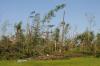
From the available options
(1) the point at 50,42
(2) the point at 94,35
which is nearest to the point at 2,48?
(1) the point at 50,42

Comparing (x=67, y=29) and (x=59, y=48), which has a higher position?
(x=67, y=29)

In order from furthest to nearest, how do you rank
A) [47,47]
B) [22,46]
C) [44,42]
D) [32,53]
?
[44,42] < [47,47] < [22,46] < [32,53]

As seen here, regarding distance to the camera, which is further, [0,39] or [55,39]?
[55,39]

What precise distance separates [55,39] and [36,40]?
778 centimetres

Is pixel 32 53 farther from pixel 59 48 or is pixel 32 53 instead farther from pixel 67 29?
pixel 67 29

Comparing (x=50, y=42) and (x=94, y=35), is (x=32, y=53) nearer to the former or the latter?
(x=50, y=42)

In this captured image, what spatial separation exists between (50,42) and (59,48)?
4.18 meters

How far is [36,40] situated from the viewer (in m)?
57.0

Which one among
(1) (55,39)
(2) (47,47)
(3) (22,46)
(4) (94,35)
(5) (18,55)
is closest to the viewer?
(5) (18,55)

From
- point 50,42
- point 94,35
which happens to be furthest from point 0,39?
point 94,35

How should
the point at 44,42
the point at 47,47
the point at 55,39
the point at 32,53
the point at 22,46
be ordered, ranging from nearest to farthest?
the point at 32,53
the point at 22,46
the point at 47,47
the point at 44,42
the point at 55,39

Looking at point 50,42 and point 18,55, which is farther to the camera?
point 50,42

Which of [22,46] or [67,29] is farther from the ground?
[67,29]

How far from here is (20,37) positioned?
5725cm
